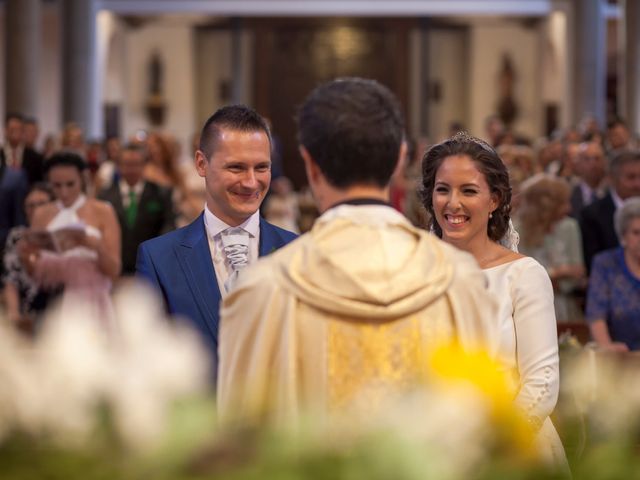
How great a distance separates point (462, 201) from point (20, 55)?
19024 mm

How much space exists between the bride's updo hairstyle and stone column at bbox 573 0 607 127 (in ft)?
74.1

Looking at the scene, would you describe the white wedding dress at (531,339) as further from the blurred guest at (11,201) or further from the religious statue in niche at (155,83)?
the religious statue in niche at (155,83)

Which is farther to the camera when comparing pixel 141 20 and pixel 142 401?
pixel 141 20

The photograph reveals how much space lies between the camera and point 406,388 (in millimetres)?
2404

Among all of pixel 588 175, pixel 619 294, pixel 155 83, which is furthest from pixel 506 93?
pixel 619 294

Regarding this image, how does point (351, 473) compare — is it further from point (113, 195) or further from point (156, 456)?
point (113, 195)

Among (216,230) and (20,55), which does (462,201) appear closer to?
(216,230)

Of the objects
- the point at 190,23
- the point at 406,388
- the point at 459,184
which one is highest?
the point at 190,23

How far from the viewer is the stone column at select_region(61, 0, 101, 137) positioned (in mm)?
26062

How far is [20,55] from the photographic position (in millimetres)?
22188

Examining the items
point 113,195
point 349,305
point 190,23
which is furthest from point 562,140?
point 190,23

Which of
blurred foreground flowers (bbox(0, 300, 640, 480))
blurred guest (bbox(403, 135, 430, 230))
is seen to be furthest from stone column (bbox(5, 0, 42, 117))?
blurred foreground flowers (bbox(0, 300, 640, 480))

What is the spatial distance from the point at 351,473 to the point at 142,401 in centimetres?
27

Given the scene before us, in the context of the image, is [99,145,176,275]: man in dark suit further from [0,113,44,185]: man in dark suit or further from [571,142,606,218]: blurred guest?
[571,142,606,218]: blurred guest
